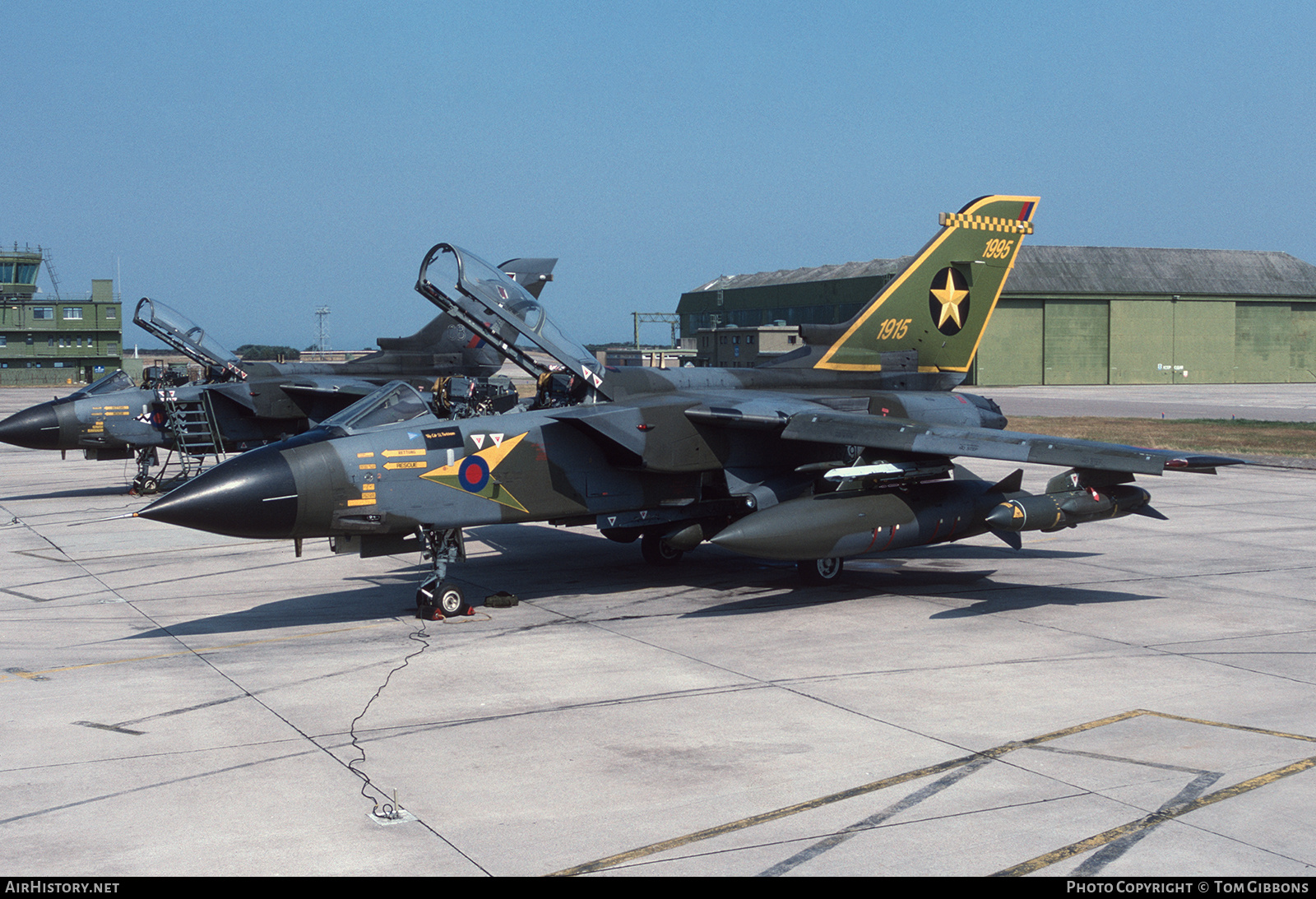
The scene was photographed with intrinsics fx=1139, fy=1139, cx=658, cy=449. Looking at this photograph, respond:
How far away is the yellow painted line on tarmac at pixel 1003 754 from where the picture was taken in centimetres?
594

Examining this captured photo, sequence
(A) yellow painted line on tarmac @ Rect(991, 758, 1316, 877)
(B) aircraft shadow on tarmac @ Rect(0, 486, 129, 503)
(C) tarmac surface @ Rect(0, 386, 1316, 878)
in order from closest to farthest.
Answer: (A) yellow painted line on tarmac @ Rect(991, 758, 1316, 877)
(C) tarmac surface @ Rect(0, 386, 1316, 878)
(B) aircraft shadow on tarmac @ Rect(0, 486, 129, 503)

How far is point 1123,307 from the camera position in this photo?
73.6 metres

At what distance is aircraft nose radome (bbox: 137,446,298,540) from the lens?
10.4m

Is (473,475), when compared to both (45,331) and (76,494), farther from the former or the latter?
(45,331)

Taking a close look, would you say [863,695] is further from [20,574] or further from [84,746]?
[20,574]

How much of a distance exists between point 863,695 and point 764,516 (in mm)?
3104

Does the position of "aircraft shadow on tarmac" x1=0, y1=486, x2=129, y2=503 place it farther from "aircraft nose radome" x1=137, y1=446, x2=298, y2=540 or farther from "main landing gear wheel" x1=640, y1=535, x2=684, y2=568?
"aircraft nose radome" x1=137, y1=446, x2=298, y2=540

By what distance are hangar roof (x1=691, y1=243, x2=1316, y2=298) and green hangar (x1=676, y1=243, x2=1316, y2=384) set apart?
3.6 inches

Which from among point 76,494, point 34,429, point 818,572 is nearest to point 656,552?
point 818,572

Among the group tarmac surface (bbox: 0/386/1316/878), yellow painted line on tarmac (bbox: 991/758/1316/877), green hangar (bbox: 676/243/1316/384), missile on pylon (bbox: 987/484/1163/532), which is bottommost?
yellow painted line on tarmac (bbox: 991/758/1316/877)

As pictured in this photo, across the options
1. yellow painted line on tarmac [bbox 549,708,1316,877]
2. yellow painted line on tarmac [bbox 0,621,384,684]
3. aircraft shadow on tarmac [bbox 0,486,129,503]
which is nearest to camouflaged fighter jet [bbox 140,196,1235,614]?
yellow painted line on tarmac [bbox 0,621,384,684]

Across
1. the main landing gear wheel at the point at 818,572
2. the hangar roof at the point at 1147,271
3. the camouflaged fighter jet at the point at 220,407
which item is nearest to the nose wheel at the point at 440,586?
the main landing gear wheel at the point at 818,572

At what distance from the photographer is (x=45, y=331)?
83.6 metres

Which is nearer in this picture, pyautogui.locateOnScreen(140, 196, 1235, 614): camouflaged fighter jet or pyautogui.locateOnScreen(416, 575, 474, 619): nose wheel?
pyautogui.locateOnScreen(140, 196, 1235, 614): camouflaged fighter jet
